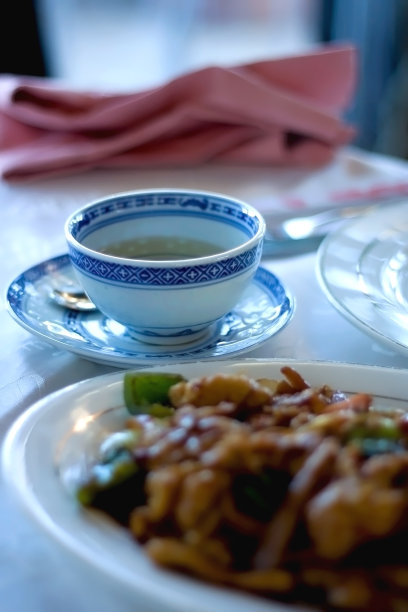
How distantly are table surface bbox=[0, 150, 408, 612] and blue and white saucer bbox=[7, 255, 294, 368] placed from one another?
0.8 inches

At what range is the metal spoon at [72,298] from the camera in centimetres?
70

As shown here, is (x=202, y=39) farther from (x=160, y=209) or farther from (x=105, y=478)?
(x=105, y=478)

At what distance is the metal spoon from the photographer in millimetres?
698

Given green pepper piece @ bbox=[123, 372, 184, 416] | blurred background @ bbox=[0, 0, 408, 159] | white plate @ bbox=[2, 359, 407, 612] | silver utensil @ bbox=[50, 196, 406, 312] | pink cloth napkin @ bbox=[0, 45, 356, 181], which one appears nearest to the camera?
white plate @ bbox=[2, 359, 407, 612]

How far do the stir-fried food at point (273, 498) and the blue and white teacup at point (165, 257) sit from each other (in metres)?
0.16

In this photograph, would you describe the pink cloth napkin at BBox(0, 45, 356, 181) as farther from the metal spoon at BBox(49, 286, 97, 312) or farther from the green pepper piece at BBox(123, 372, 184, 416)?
the green pepper piece at BBox(123, 372, 184, 416)

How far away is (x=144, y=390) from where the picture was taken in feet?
1.64

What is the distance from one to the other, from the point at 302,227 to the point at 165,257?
0.23 meters

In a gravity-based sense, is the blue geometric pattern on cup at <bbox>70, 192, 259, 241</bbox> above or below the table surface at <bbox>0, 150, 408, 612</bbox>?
above

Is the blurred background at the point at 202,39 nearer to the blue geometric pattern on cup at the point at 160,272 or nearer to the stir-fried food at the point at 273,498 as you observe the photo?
the blue geometric pattern on cup at the point at 160,272

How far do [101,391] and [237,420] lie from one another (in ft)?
0.31

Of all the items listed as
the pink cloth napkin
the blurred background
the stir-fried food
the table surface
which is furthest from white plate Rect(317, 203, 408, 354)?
the blurred background

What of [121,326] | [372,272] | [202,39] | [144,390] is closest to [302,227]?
[372,272]

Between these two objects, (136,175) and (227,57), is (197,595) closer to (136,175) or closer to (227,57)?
(136,175)
